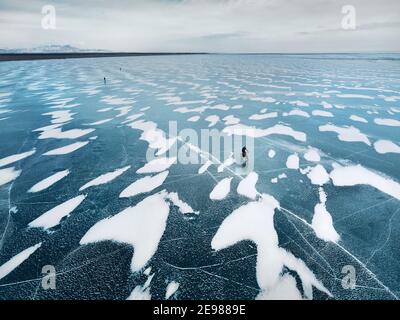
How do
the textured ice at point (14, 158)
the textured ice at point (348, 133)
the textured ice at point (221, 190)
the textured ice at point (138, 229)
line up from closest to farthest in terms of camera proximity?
1. the textured ice at point (138, 229)
2. the textured ice at point (221, 190)
3. the textured ice at point (14, 158)
4. the textured ice at point (348, 133)

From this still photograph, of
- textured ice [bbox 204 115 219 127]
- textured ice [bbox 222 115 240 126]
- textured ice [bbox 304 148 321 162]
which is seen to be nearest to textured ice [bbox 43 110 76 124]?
textured ice [bbox 204 115 219 127]

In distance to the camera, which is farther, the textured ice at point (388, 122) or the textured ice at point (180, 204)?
the textured ice at point (388, 122)

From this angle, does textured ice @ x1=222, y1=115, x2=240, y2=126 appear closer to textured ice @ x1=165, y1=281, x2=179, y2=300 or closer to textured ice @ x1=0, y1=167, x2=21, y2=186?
textured ice @ x1=0, y1=167, x2=21, y2=186

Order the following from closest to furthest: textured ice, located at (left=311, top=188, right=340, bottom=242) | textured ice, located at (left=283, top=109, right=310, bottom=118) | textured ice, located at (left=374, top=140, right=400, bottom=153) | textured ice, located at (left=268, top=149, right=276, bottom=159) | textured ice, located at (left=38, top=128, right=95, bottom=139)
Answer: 1. textured ice, located at (left=311, top=188, right=340, bottom=242)
2. textured ice, located at (left=268, top=149, right=276, bottom=159)
3. textured ice, located at (left=374, top=140, right=400, bottom=153)
4. textured ice, located at (left=38, top=128, right=95, bottom=139)
5. textured ice, located at (left=283, top=109, right=310, bottom=118)

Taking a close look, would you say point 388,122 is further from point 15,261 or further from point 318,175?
point 15,261

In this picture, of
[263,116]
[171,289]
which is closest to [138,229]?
[171,289]

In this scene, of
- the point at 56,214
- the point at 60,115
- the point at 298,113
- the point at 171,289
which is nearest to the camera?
the point at 171,289

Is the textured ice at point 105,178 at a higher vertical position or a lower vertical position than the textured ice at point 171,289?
higher

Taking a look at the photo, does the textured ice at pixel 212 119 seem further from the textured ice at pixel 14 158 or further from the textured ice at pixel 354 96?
the textured ice at pixel 354 96

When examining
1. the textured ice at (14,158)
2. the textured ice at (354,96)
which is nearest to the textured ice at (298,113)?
the textured ice at (354,96)

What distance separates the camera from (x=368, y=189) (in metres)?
5.99
